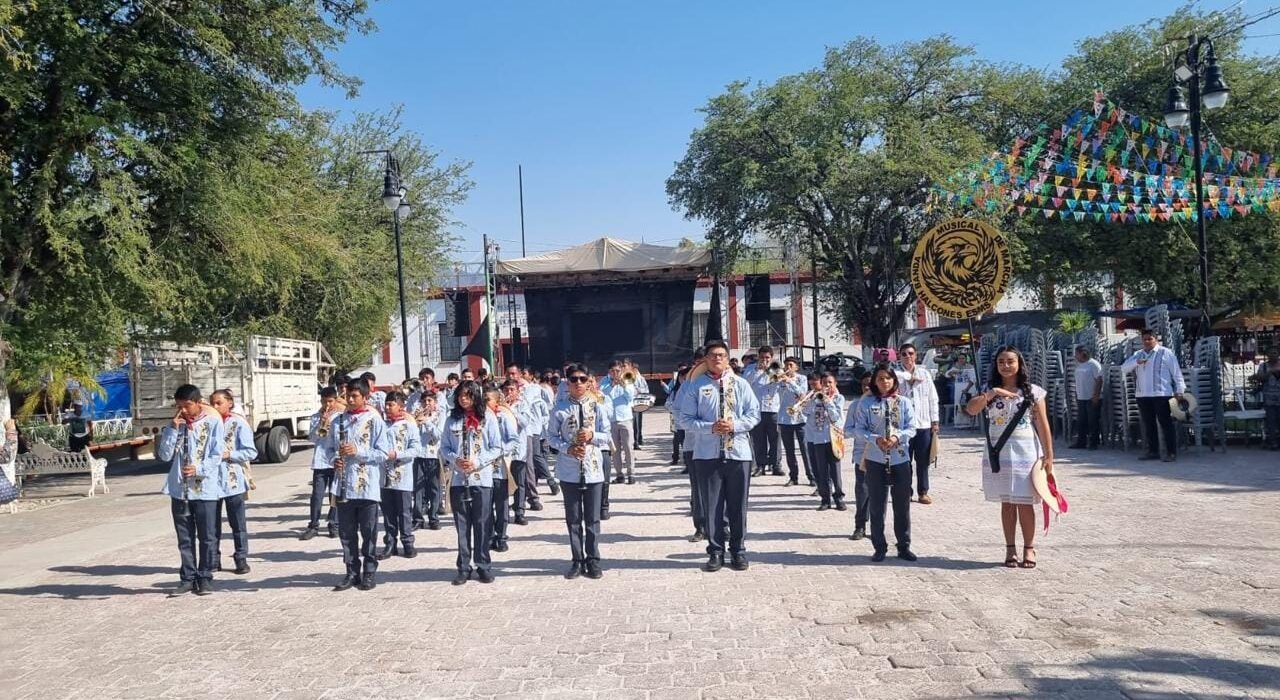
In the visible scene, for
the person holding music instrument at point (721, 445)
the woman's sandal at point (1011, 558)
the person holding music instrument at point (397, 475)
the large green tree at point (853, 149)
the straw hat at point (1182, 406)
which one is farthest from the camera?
the large green tree at point (853, 149)

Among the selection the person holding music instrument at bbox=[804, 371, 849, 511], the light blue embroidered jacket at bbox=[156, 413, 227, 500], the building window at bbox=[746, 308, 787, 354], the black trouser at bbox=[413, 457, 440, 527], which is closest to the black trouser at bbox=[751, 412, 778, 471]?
the person holding music instrument at bbox=[804, 371, 849, 511]

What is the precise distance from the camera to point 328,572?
8.74 m

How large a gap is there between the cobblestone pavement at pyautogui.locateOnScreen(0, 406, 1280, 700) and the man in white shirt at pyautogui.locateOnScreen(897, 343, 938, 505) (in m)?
0.54

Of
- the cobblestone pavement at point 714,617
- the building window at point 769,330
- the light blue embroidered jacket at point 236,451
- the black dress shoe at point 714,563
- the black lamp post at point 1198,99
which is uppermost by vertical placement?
the black lamp post at point 1198,99

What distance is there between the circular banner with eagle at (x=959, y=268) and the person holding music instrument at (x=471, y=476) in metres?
5.86

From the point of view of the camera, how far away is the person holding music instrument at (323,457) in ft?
33.6

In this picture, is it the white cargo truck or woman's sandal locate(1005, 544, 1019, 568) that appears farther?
the white cargo truck

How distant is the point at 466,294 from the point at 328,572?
111 ft

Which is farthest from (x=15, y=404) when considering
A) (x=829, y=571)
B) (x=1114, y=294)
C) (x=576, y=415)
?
(x=1114, y=294)

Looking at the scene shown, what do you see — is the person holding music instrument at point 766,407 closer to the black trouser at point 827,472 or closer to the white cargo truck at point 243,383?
the black trouser at point 827,472

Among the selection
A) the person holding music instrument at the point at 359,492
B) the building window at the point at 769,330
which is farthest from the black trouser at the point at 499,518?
the building window at the point at 769,330

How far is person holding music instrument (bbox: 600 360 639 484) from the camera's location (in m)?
13.3

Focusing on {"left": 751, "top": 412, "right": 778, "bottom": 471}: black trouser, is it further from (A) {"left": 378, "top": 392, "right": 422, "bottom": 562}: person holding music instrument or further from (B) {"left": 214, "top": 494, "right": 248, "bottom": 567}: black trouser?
(B) {"left": 214, "top": 494, "right": 248, "bottom": 567}: black trouser

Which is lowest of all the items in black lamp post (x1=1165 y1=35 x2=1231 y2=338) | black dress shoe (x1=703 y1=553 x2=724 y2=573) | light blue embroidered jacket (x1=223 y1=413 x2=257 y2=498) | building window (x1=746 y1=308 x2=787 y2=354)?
black dress shoe (x1=703 y1=553 x2=724 y2=573)
